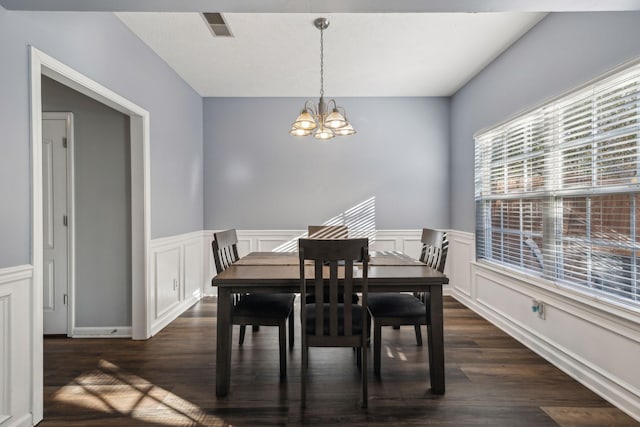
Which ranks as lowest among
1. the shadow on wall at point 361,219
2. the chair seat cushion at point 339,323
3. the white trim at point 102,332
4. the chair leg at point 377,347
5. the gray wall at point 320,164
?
the white trim at point 102,332

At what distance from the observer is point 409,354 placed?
2793 mm

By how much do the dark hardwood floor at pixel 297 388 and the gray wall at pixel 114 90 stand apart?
1031mm

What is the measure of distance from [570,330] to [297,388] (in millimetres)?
1948

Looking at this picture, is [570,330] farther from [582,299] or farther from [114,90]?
[114,90]

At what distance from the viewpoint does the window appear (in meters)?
2.04

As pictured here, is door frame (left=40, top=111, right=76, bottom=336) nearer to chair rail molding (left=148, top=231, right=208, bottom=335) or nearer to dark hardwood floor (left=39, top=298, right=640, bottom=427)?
dark hardwood floor (left=39, top=298, right=640, bottom=427)

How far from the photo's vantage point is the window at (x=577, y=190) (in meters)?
2.04

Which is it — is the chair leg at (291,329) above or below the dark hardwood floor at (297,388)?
above

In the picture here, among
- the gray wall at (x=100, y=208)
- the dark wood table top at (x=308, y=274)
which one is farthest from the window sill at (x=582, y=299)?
the gray wall at (x=100, y=208)

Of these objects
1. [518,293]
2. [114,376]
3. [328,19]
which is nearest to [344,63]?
[328,19]

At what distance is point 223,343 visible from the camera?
2.19 meters

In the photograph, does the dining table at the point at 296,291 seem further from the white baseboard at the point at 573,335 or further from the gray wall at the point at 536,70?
the gray wall at the point at 536,70

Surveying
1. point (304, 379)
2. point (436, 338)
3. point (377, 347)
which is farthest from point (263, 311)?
point (436, 338)

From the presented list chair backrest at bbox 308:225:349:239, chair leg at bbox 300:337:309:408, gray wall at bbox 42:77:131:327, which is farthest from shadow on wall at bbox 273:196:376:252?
chair leg at bbox 300:337:309:408
